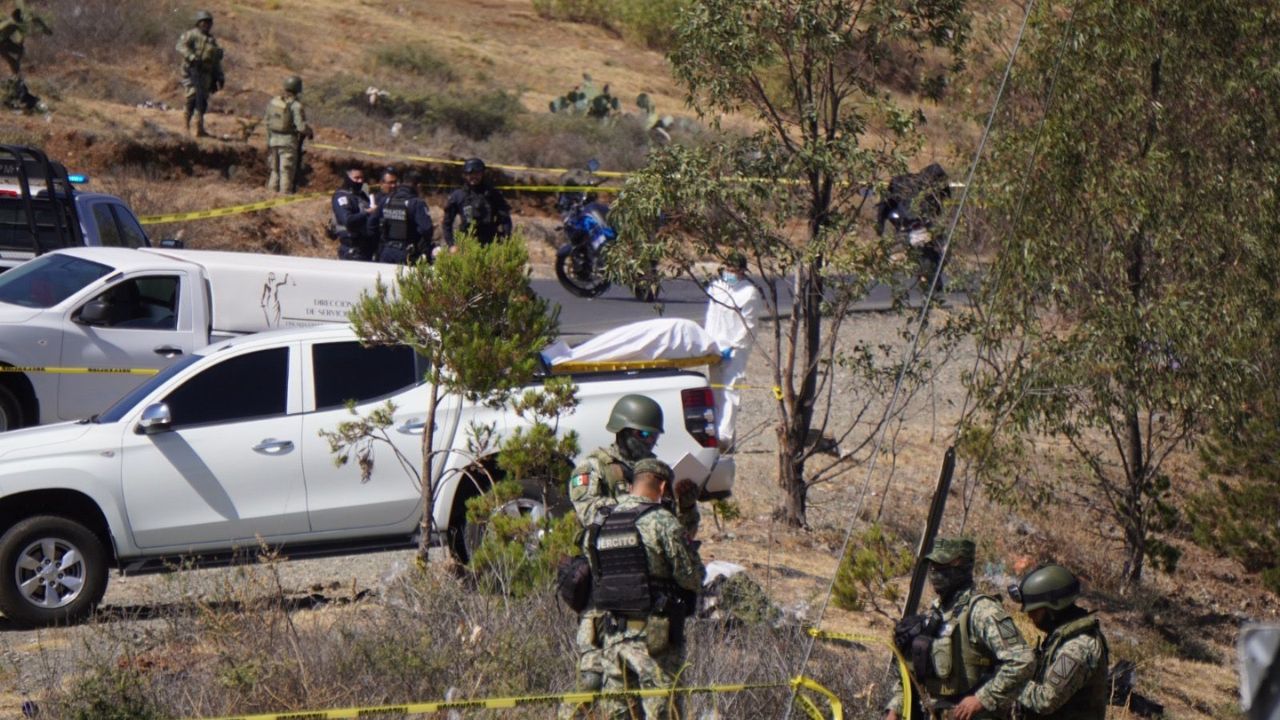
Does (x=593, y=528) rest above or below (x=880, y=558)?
above

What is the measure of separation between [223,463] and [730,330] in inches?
165

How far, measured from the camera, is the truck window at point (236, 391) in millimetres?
8172

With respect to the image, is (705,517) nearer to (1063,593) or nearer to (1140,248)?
(1140,248)

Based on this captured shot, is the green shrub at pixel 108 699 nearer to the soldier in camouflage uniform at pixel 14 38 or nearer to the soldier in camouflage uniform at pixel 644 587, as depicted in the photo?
the soldier in camouflage uniform at pixel 644 587

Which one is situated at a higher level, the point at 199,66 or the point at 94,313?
the point at 199,66

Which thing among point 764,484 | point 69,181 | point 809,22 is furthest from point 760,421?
point 69,181

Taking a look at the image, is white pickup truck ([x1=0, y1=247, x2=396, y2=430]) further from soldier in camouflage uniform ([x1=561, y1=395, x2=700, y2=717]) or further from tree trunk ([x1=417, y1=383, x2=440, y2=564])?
soldier in camouflage uniform ([x1=561, y1=395, x2=700, y2=717])

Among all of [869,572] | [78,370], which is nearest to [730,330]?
[869,572]

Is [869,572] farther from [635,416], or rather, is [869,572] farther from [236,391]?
[236,391]

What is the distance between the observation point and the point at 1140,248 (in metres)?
11.5

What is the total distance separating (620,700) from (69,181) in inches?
A: 361

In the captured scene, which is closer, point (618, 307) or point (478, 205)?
point (478, 205)

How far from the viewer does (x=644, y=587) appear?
547 centimetres

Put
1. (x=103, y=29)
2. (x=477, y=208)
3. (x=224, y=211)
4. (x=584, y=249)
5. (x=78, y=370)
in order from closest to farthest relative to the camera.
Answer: (x=78, y=370), (x=477, y=208), (x=584, y=249), (x=224, y=211), (x=103, y=29)
